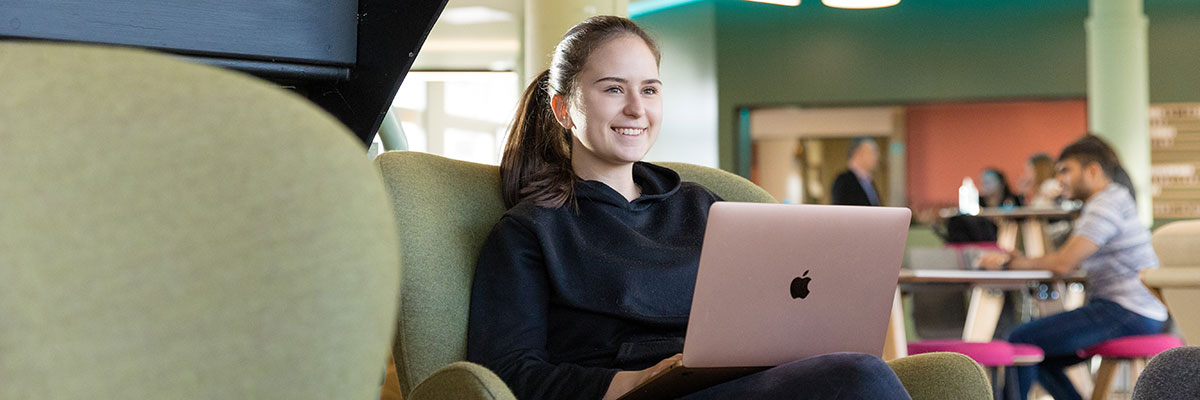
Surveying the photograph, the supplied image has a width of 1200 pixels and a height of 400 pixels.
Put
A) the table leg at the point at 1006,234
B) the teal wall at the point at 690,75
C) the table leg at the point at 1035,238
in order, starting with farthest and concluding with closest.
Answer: the teal wall at the point at 690,75, the table leg at the point at 1006,234, the table leg at the point at 1035,238

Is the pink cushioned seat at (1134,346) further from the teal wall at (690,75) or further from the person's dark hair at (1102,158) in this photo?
the teal wall at (690,75)

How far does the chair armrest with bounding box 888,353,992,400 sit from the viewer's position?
1677mm

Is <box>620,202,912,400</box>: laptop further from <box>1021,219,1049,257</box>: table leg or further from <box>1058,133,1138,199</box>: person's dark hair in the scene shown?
<box>1021,219,1049,257</box>: table leg

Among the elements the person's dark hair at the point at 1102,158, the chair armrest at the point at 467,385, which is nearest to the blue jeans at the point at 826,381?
the chair armrest at the point at 467,385

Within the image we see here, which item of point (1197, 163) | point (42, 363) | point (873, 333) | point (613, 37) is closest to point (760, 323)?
point (873, 333)

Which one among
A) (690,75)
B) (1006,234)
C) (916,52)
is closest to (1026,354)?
(1006,234)

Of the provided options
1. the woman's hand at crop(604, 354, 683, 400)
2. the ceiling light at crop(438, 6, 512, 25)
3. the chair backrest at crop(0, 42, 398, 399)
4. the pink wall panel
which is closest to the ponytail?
the woman's hand at crop(604, 354, 683, 400)

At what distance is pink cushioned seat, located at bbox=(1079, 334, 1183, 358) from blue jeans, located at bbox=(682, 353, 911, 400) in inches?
127

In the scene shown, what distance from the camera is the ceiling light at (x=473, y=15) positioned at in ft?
30.5

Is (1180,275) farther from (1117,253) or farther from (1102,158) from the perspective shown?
(1102,158)

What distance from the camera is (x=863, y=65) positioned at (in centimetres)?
979

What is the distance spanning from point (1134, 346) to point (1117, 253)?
0.39 metres

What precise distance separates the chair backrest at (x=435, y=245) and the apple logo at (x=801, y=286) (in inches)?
23.1

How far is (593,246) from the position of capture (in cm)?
195
